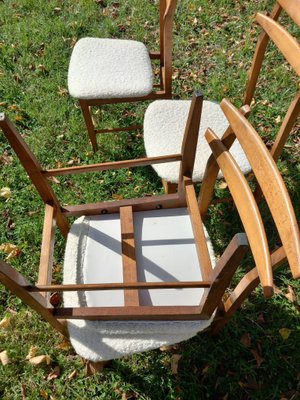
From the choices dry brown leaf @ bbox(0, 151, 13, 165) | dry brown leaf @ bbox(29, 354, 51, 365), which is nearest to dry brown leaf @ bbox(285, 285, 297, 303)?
dry brown leaf @ bbox(29, 354, 51, 365)

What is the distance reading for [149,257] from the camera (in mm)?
1559

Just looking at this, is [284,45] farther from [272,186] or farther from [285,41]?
[272,186]

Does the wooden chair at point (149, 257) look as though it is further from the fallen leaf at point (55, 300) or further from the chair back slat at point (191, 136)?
the fallen leaf at point (55, 300)

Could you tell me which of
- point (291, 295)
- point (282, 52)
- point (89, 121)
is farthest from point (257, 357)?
point (89, 121)

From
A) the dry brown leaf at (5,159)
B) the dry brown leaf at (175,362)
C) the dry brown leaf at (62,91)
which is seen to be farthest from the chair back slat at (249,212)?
the dry brown leaf at (62,91)

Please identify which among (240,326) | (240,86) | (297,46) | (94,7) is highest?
(297,46)

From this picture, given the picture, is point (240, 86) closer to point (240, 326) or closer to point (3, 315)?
point (240, 326)

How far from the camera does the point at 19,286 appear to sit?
3.76 feet

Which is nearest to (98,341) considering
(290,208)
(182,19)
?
(290,208)

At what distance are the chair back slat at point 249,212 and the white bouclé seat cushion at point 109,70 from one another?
955 mm

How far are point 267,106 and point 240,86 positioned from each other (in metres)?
0.30

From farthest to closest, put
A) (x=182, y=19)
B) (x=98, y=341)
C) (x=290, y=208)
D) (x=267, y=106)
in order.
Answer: (x=182, y=19)
(x=267, y=106)
(x=98, y=341)
(x=290, y=208)

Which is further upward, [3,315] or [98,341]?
[98,341]

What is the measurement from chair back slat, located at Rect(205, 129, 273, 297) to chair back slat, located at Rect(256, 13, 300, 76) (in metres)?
0.54
